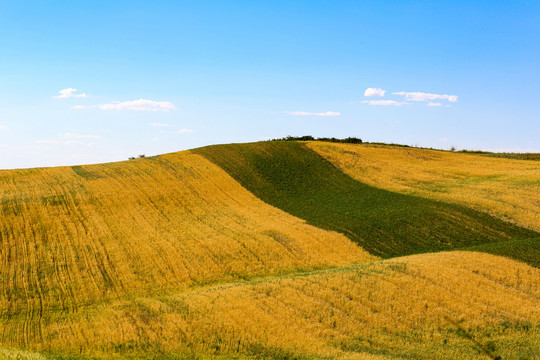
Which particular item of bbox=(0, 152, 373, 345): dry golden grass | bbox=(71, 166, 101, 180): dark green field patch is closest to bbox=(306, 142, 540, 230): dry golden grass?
bbox=(0, 152, 373, 345): dry golden grass

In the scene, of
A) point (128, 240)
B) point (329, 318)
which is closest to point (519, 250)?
point (329, 318)

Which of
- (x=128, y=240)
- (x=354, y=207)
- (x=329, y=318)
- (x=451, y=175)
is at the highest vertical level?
(x=451, y=175)

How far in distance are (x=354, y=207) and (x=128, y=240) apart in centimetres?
1930

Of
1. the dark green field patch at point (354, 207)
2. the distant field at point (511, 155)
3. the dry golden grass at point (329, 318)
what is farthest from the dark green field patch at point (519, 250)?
the distant field at point (511, 155)

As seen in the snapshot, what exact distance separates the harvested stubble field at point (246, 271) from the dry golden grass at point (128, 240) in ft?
0.42

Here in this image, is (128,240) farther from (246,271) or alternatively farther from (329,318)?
(329,318)

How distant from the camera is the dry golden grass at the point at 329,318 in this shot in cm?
1636

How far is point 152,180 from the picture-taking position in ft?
141

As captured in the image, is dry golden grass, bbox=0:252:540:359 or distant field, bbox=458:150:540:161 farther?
distant field, bbox=458:150:540:161

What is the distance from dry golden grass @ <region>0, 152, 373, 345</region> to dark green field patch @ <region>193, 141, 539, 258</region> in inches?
88.7

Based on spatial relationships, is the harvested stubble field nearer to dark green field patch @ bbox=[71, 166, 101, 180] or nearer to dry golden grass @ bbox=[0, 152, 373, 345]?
dry golden grass @ bbox=[0, 152, 373, 345]

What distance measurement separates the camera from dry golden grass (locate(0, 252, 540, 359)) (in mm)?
16359

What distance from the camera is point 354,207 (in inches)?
1529

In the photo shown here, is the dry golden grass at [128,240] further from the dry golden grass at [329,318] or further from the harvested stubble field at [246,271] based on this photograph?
the dry golden grass at [329,318]
